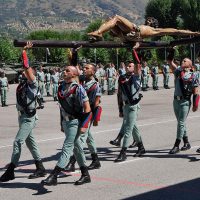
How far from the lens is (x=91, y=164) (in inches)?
403

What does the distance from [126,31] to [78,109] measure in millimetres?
2180

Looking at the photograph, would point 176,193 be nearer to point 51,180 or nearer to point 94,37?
point 51,180

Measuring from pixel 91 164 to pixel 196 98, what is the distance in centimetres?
271

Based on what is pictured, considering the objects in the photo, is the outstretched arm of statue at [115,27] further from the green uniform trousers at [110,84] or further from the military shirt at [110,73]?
the military shirt at [110,73]

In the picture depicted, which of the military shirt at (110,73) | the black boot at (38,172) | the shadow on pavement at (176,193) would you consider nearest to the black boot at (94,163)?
the black boot at (38,172)

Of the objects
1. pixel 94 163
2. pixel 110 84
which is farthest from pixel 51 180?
pixel 110 84

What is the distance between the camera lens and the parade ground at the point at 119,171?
27.6ft

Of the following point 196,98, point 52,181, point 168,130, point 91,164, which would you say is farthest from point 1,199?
point 168,130

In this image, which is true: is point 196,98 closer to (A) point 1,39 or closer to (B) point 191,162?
(B) point 191,162

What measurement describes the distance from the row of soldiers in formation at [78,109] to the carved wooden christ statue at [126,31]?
2.22 feet

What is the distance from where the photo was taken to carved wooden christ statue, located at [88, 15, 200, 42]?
9.69m

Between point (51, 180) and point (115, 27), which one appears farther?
point (115, 27)

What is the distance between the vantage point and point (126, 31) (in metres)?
10.1

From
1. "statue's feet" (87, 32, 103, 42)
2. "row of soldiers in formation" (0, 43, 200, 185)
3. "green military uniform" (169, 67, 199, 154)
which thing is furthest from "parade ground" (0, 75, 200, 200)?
"statue's feet" (87, 32, 103, 42)
